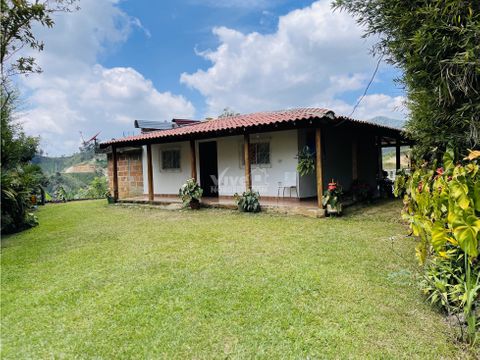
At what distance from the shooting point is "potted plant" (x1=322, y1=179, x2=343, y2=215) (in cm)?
829

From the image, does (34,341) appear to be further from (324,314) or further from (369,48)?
(369,48)

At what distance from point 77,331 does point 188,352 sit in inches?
49.7

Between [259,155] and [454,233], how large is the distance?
9.07 meters

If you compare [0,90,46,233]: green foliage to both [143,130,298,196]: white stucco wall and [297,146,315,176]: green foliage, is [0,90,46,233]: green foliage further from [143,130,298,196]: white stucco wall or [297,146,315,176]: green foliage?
[297,146,315,176]: green foliage

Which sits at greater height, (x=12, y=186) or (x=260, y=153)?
(x=260, y=153)

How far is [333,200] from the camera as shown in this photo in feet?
27.2

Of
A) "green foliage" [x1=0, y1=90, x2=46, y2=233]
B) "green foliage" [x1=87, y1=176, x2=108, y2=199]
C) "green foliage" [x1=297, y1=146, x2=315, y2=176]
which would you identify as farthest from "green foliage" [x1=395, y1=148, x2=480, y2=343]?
"green foliage" [x1=87, y1=176, x2=108, y2=199]

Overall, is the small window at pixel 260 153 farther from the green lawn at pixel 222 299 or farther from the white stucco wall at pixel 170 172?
the green lawn at pixel 222 299

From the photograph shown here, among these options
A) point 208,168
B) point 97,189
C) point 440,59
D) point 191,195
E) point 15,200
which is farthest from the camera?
point 97,189

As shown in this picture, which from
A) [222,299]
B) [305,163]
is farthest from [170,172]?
[222,299]

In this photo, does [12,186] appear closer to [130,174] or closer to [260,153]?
[130,174]

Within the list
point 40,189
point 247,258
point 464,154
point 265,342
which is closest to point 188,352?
point 265,342

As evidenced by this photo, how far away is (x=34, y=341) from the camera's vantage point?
292 cm

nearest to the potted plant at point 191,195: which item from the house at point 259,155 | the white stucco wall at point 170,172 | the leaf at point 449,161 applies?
the house at point 259,155
